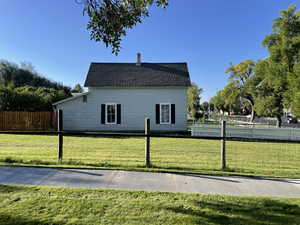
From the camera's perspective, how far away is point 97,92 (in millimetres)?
15352

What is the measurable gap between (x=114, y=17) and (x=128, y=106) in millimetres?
11504

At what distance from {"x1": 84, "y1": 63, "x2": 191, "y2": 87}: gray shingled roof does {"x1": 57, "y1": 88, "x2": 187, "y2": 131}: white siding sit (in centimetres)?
51

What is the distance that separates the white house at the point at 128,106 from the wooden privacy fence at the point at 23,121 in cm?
144

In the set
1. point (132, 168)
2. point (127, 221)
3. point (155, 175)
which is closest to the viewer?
point (127, 221)

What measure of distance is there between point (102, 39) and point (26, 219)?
3.70 m

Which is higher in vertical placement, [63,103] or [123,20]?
[123,20]

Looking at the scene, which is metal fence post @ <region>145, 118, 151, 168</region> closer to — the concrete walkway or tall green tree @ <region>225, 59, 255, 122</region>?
the concrete walkway

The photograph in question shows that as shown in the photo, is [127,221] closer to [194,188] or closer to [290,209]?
[194,188]

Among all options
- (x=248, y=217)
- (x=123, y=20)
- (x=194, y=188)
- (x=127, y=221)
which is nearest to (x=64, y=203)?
(x=127, y=221)

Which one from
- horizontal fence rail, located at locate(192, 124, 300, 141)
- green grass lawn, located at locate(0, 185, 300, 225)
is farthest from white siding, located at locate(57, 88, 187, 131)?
green grass lawn, located at locate(0, 185, 300, 225)

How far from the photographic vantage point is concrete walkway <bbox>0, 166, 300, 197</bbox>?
3746 millimetres

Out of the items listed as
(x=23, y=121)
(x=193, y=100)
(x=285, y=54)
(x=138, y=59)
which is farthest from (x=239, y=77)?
(x=23, y=121)

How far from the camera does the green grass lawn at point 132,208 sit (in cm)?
262

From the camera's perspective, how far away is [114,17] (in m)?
4.09
